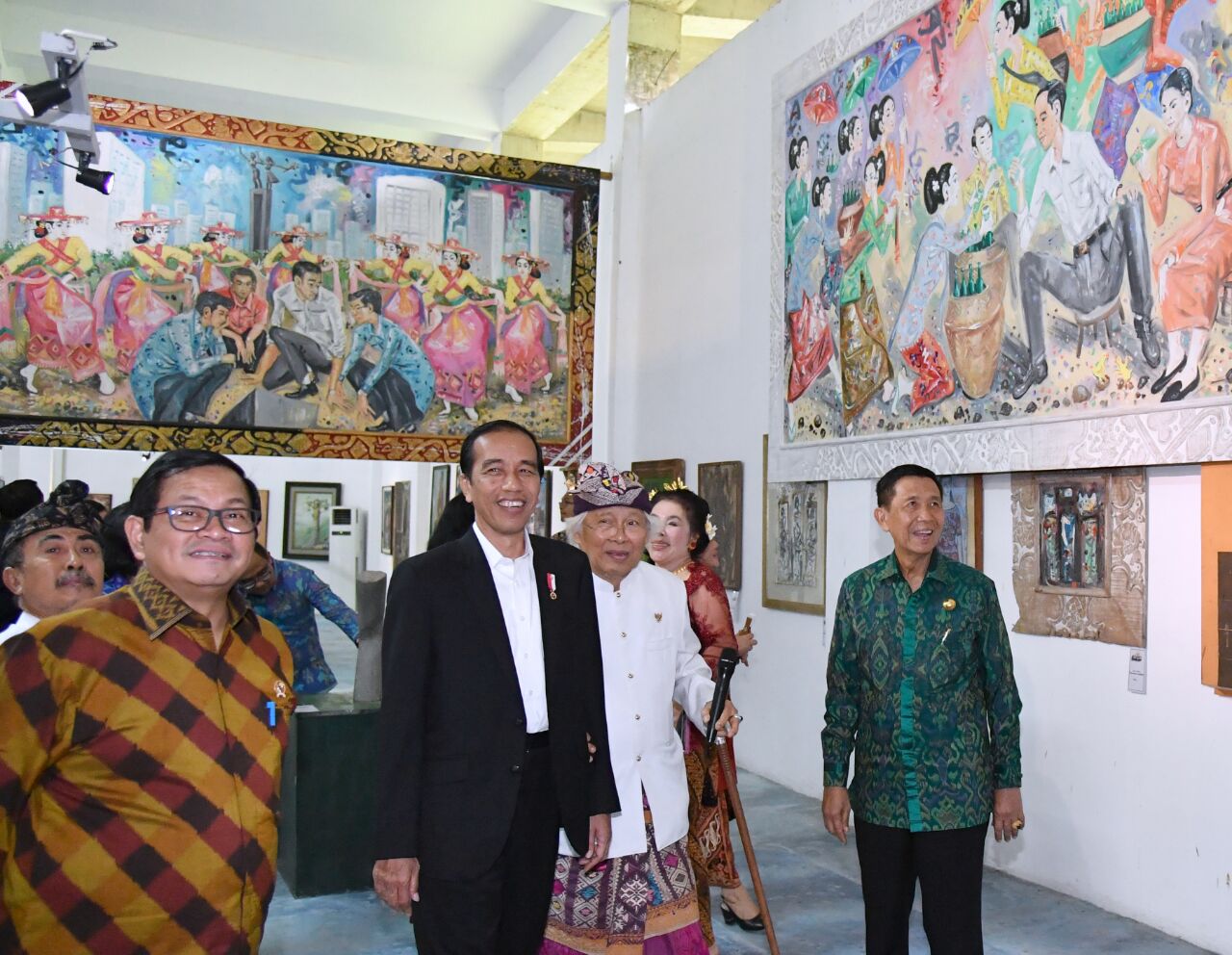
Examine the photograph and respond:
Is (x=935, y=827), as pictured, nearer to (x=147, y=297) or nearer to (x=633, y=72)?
(x=147, y=297)

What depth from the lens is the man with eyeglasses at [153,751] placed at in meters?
1.92

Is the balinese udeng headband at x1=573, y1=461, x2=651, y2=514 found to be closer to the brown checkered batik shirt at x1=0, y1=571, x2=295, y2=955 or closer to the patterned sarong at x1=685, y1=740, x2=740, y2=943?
the patterned sarong at x1=685, y1=740, x2=740, y2=943

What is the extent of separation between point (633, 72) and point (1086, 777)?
7.90 meters

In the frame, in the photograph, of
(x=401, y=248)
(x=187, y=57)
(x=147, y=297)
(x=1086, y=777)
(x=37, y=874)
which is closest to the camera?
(x=37, y=874)

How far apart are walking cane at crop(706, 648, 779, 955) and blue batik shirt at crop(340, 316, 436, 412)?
18.9 feet

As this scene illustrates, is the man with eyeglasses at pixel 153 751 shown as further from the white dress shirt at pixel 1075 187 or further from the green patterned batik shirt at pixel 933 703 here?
the white dress shirt at pixel 1075 187

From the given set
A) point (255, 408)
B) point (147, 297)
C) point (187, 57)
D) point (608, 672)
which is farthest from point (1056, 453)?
point (187, 57)

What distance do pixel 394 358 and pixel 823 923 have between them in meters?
6.19

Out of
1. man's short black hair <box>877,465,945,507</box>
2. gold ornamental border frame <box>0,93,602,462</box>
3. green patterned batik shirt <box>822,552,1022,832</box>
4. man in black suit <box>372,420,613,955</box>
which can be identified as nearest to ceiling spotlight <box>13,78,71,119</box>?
gold ornamental border frame <box>0,93,602,462</box>

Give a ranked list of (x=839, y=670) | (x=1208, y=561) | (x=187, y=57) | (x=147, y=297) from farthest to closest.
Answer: (x=187, y=57)
(x=147, y=297)
(x=1208, y=561)
(x=839, y=670)

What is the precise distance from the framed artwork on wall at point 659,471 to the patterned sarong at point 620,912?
600 cm

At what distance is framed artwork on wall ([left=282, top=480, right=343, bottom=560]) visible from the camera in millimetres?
20750

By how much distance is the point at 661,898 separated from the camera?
10.8 feet

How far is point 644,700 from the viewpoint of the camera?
337cm
